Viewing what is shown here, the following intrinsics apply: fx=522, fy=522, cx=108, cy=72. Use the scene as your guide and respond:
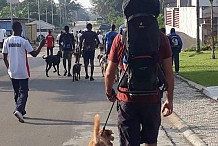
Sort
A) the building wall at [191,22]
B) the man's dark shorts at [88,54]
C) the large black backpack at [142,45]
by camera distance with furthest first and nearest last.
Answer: the building wall at [191,22] → the man's dark shorts at [88,54] → the large black backpack at [142,45]

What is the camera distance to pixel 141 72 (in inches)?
193

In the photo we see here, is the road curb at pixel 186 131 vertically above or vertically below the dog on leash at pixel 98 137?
below

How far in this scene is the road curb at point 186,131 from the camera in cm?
800

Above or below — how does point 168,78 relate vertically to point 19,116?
above

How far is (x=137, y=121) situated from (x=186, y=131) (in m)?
3.91

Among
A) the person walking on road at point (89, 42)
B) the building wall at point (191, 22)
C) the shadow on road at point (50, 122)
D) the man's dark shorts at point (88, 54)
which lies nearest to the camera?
the shadow on road at point (50, 122)

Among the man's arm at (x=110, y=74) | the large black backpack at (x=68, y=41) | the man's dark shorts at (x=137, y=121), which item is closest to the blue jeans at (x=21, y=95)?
the man's arm at (x=110, y=74)

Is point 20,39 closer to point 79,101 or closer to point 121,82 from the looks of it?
point 79,101

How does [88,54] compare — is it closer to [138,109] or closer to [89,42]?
[89,42]

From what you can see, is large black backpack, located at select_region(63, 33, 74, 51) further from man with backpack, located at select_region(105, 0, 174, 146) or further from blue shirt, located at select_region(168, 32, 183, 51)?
man with backpack, located at select_region(105, 0, 174, 146)

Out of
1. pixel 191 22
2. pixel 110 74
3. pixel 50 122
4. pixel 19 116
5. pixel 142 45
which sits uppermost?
pixel 191 22

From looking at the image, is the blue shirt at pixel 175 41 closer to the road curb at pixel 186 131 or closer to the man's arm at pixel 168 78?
the road curb at pixel 186 131

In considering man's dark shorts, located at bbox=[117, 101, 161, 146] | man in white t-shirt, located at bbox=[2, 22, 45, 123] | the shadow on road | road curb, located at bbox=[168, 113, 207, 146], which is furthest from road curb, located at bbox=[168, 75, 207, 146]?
man in white t-shirt, located at bbox=[2, 22, 45, 123]

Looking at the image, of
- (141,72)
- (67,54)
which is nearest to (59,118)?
(141,72)
